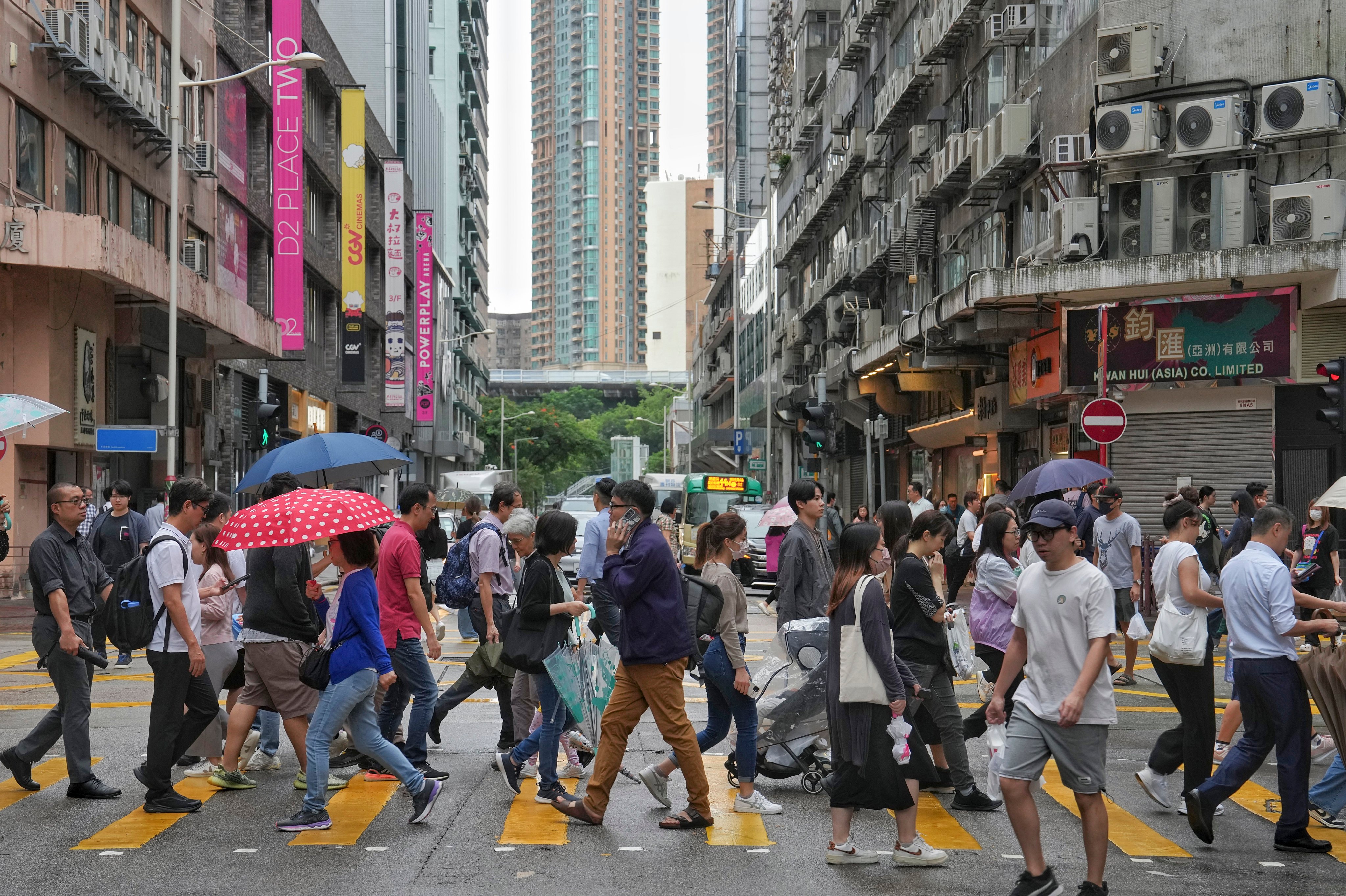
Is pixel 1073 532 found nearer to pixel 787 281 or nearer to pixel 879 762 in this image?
pixel 879 762

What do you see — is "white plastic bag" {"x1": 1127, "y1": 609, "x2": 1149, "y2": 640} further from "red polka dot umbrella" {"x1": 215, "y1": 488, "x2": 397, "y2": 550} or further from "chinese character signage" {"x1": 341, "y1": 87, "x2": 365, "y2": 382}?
"chinese character signage" {"x1": 341, "y1": 87, "x2": 365, "y2": 382}

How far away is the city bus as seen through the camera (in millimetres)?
34969

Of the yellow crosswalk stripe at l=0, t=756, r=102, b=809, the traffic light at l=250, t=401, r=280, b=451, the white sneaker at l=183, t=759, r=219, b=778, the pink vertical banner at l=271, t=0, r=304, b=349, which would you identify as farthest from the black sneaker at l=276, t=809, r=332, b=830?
the pink vertical banner at l=271, t=0, r=304, b=349

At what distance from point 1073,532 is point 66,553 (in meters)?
6.17

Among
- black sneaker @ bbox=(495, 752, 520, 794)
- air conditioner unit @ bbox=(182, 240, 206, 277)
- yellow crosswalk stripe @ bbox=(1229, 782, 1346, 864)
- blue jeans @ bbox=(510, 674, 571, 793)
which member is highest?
air conditioner unit @ bbox=(182, 240, 206, 277)

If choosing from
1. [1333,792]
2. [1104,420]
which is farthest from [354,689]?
[1104,420]

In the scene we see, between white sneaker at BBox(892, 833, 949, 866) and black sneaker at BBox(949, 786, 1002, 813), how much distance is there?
1.48 meters

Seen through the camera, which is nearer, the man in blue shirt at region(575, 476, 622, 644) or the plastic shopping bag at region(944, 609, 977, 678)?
the man in blue shirt at region(575, 476, 622, 644)

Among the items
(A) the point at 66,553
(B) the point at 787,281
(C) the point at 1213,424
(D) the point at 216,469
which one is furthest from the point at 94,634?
(B) the point at 787,281

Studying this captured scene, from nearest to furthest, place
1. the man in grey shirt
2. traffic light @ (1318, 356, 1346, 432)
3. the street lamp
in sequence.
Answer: the man in grey shirt → traffic light @ (1318, 356, 1346, 432) → the street lamp

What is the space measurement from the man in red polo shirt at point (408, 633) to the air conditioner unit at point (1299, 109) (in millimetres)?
17509

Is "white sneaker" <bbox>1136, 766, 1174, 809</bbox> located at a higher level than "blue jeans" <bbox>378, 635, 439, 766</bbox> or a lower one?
lower

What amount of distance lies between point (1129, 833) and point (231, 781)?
5512mm

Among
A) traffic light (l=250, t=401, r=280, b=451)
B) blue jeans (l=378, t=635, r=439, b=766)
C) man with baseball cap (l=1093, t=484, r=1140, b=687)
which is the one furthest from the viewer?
traffic light (l=250, t=401, r=280, b=451)
